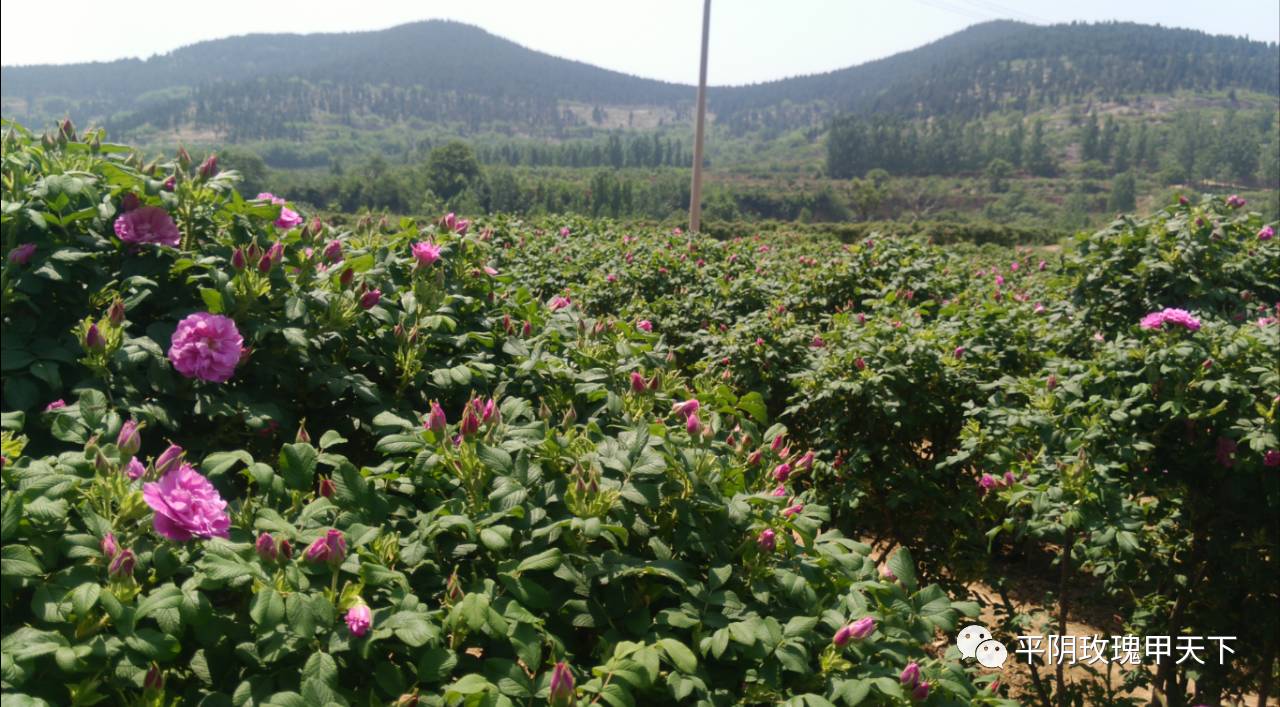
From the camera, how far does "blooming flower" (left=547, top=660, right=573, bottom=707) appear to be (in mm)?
1146

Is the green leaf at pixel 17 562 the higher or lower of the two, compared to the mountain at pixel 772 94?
lower

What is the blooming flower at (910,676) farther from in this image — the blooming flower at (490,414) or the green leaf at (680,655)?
the blooming flower at (490,414)

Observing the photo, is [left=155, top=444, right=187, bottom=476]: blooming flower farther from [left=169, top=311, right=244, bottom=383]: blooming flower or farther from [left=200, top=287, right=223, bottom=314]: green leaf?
[left=200, top=287, right=223, bottom=314]: green leaf

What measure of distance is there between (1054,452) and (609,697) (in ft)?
7.81

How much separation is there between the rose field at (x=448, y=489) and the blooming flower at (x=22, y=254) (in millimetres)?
26

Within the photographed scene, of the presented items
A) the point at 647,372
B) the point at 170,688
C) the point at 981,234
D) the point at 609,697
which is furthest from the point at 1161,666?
the point at 981,234

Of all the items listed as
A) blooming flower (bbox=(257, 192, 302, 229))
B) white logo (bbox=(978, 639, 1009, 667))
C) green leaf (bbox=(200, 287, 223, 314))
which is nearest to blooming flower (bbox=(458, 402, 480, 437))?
green leaf (bbox=(200, 287, 223, 314))

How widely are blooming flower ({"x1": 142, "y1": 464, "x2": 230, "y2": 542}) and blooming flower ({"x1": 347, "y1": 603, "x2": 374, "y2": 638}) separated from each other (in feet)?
0.89

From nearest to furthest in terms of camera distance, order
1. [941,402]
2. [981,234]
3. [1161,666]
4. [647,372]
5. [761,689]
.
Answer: [761,689], [647,372], [1161,666], [941,402], [981,234]

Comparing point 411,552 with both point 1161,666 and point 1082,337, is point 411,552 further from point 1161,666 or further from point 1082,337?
point 1082,337

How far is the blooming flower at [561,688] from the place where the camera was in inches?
45.1

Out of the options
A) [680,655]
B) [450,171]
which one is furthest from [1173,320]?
[450,171]

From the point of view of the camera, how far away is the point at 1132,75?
457 feet

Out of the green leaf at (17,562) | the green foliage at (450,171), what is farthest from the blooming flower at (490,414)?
the green foliage at (450,171)
